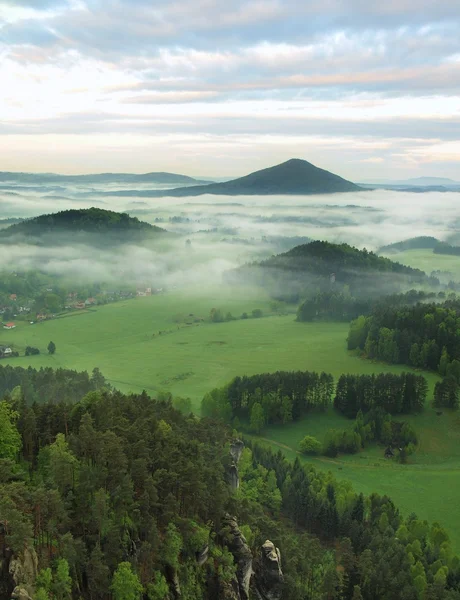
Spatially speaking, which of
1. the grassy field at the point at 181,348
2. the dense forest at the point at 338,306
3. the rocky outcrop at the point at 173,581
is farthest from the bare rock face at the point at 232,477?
the dense forest at the point at 338,306

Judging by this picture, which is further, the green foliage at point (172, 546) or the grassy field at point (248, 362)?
the grassy field at point (248, 362)

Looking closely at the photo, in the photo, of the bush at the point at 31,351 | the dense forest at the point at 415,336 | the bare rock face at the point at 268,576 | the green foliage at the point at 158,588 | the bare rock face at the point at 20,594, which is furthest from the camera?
the bush at the point at 31,351

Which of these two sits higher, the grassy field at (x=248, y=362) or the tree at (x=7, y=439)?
the tree at (x=7, y=439)

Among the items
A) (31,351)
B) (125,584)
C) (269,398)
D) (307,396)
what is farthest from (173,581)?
(31,351)

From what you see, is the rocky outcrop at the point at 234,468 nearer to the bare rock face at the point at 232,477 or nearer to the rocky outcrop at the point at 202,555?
the bare rock face at the point at 232,477

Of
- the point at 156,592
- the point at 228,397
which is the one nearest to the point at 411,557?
the point at 156,592

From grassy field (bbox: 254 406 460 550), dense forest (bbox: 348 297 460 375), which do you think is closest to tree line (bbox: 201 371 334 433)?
grassy field (bbox: 254 406 460 550)

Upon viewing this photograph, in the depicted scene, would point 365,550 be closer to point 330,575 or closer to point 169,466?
point 330,575

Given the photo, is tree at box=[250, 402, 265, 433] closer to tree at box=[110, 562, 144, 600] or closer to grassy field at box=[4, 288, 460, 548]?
grassy field at box=[4, 288, 460, 548]
